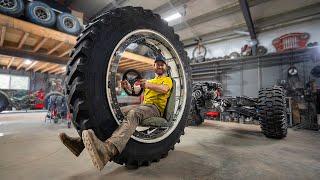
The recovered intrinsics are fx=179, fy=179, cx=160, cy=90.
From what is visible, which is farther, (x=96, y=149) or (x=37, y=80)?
(x=37, y=80)

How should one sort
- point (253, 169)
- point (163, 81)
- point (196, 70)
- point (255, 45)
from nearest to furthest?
1. point (253, 169)
2. point (163, 81)
3. point (255, 45)
4. point (196, 70)

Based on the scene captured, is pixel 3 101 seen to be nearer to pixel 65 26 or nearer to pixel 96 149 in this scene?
pixel 65 26

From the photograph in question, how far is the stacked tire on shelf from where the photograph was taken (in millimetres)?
4570

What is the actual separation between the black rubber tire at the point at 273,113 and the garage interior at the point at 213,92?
3 cm

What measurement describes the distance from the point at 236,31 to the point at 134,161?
8.18 m

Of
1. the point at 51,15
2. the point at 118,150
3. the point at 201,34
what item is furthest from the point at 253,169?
the point at 201,34

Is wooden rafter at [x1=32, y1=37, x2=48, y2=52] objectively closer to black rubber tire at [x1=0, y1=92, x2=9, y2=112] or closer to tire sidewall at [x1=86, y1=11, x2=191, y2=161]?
black rubber tire at [x1=0, y1=92, x2=9, y2=112]

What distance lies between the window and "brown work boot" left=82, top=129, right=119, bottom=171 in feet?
53.2

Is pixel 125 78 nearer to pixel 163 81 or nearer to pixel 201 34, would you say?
pixel 163 81

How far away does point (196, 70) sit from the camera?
9422 millimetres

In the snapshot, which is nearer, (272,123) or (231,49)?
(272,123)

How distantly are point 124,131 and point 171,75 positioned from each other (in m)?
1.27

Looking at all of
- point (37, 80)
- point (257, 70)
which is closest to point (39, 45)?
point (257, 70)

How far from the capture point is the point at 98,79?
1.54 metres
